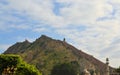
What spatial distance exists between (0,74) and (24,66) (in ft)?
29.7

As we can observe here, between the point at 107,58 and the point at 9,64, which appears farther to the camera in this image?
the point at 9,64

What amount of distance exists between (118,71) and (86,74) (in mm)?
9885

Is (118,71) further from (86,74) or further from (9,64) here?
(9,64)

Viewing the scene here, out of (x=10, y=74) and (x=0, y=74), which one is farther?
(x=0, y=74)

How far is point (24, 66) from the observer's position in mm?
123438

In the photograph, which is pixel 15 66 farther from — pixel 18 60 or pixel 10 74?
pixel 10 74

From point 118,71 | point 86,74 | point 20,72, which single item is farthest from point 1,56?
point 118,71

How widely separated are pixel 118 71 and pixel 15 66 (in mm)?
31636

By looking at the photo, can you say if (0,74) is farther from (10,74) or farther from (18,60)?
(10,74)

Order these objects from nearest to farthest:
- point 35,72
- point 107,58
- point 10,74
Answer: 1. point 10,74
2. point 107,58
3. point 35,72

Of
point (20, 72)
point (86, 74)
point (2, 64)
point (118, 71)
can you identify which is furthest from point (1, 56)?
point (118, 71)

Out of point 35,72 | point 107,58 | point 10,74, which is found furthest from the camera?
point 35,72

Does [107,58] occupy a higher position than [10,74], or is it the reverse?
[107,58]

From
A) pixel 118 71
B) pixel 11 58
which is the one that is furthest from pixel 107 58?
pixel 11 58
